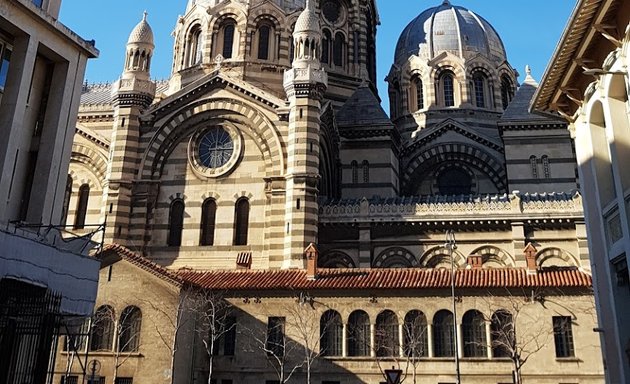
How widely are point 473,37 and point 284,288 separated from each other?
90.1ft

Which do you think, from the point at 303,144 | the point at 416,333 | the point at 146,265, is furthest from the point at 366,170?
the point at 146,265

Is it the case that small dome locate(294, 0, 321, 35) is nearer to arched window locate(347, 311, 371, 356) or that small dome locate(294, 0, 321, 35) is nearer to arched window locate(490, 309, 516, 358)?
arched window locate(347, 311, 371, 356)

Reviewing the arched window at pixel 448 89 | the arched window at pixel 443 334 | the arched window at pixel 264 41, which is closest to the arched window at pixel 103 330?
the arched window at pixel 443 334

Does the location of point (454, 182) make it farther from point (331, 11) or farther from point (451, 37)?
point (331, 11)

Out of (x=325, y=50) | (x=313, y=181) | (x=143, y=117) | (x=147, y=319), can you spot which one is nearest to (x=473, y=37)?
(x=325, y=50)

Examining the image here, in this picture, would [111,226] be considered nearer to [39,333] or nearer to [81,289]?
[81,289]

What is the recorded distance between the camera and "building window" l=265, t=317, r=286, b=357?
73.0 ft

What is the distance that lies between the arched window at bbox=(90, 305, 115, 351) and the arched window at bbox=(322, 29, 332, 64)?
2272cm

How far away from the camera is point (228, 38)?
3831cm

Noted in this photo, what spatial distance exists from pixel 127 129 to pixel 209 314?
12.2m

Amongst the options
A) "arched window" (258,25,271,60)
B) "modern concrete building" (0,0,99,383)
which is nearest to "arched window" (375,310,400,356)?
"modern concrete building" (0,0,99,383)

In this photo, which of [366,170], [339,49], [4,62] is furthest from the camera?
[339,49]

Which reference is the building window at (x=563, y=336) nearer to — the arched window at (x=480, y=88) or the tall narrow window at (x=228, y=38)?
the arched window at (x=480, y=88)

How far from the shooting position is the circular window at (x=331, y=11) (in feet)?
135
